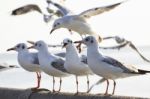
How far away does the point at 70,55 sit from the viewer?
9141 millimetres

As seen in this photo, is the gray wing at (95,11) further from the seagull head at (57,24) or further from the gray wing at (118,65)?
the gray wing at (118,65)

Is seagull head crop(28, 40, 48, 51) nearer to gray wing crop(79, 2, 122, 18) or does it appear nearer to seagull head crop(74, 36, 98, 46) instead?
seagull head crop(74, 36, 98, 46)

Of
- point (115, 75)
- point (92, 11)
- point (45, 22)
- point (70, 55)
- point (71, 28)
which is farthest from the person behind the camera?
point (45, 22)

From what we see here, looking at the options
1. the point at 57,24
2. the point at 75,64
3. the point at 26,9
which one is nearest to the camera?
the point at 75,64

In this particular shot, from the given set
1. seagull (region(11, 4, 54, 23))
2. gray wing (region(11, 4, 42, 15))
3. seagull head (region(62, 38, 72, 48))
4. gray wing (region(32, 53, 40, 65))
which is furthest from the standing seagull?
seagull (region(11, 4, 54, 23))

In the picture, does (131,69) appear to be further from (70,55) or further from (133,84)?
(133,84)

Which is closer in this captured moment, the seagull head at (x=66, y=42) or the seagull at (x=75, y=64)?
the seagull at (x=75, y=64)

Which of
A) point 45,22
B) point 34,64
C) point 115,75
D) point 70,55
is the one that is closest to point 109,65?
point 115,75

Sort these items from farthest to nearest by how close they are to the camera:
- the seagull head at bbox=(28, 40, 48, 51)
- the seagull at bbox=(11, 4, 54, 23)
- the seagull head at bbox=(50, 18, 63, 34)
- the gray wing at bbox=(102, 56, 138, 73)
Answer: the seagull at bbox=(11, 4, 54, 23), the seagull head at bbox=(50, 18, 63, 34), the seagull head at bbox=(28, 40, 48, 51), the gray wing at bbox=(102, 56, 138, 73)

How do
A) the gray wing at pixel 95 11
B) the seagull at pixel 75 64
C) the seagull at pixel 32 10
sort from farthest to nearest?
the seagull at pixel 32 10
the gray wing at pixel 95 11
the seagull at pixel 75 64

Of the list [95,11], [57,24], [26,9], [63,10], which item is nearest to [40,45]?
[95,11]

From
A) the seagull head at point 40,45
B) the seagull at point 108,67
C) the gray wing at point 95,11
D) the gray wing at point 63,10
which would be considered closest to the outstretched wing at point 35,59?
the seagull head at point 40,45

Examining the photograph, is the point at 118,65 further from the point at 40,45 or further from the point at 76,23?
the point at 76,23

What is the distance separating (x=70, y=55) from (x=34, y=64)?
1271 millimetres
